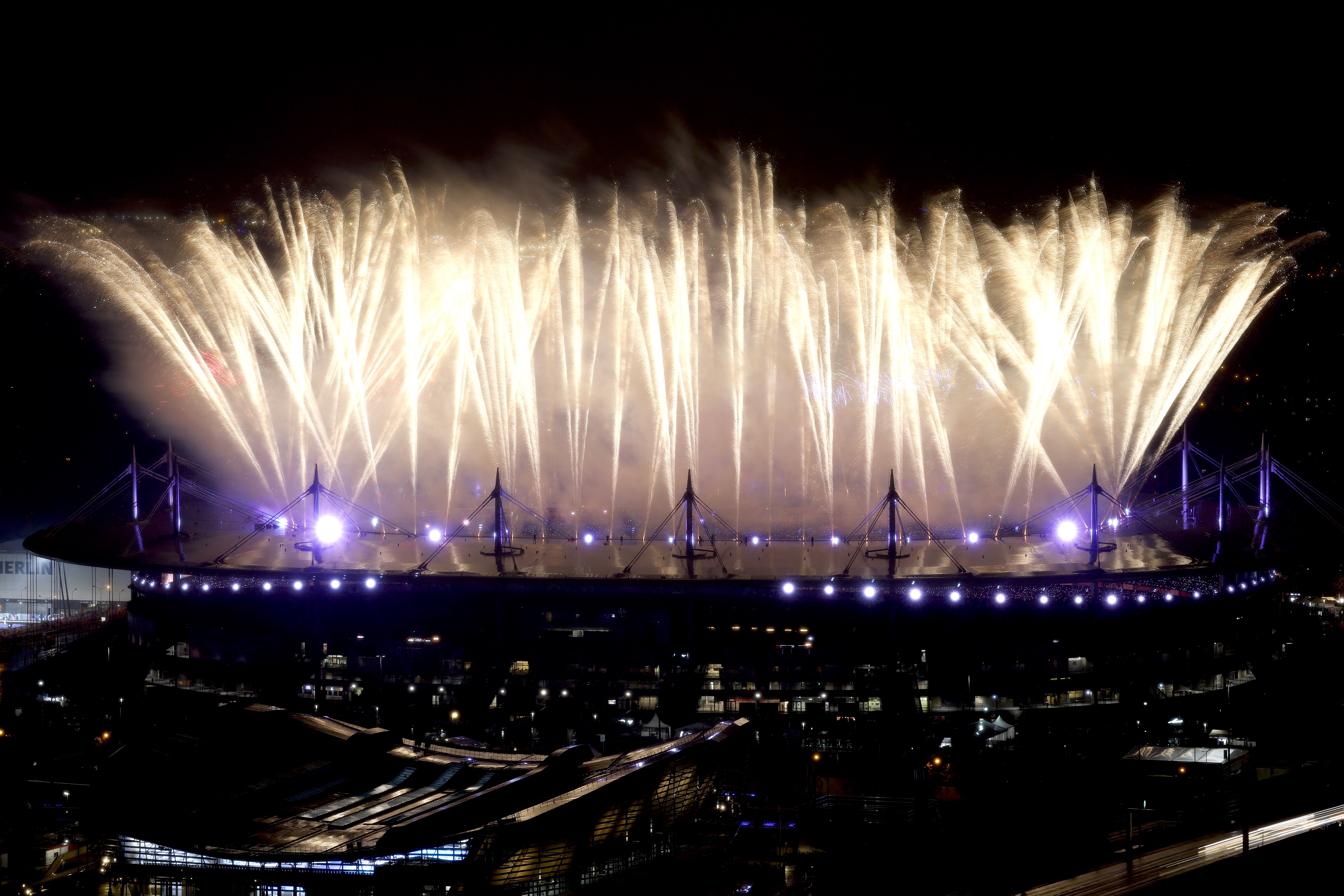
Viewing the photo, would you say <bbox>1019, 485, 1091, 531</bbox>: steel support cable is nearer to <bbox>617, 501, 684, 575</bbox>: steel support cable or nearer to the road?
<bbox>617, 501, 684, 575</bbox>: steel support cable

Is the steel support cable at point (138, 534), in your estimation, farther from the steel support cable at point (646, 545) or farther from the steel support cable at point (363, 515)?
the steel support cable at point (646, 545)

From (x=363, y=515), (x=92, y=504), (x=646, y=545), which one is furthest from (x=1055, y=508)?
(x=92, y=504)

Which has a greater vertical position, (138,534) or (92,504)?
(92,504)

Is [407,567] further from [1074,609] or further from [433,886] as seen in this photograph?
[1074,609]

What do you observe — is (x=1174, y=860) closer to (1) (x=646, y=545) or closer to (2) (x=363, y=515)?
(1) (x=646, y=545)

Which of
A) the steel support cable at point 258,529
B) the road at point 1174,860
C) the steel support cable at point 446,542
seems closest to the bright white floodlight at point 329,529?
the steel support cable at point 258,529

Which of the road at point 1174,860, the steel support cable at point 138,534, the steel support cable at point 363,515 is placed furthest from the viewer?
the steel support cable at point 363,515

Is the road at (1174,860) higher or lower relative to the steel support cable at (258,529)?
lower

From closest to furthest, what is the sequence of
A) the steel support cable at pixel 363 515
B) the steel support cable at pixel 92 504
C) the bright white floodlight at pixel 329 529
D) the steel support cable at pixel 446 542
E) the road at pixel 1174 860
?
the road at pixel 1174 860 → the steel support cable at pixel 446 542 → the steel support cable at pixel 92 504 → the bright white floodlight at pixel 329 529 → the steel support cable at pixel 363 515

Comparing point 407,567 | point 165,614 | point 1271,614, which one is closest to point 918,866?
point 407,567
